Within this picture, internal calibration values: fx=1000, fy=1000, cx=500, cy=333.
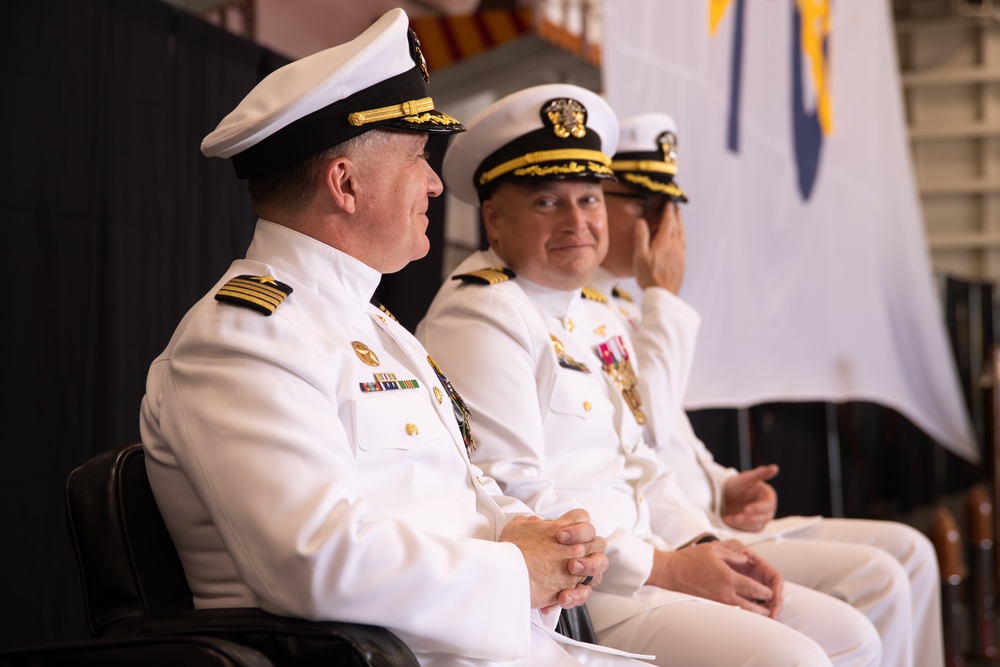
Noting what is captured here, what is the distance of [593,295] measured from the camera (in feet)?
7.42

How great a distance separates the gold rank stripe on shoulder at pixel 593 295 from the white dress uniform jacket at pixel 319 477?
3.00ft

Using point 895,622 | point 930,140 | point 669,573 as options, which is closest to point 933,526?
point 895,622

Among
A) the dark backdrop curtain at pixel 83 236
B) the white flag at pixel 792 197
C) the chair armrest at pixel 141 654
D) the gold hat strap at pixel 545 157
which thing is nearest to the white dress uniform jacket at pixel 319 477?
the chair armrest at pixel 141 654

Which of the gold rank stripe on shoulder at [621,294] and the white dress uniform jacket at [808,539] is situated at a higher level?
the gold rank stripe on shoulder at [621,294]

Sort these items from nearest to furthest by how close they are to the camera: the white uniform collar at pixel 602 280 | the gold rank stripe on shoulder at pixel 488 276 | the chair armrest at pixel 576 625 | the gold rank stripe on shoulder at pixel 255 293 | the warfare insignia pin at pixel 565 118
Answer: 1. the gold rank stripe on shoulder at pixel 255 293
2. the chair armrest at pixel 576 625
3. the gold rank stripe on shoulder at pixel 488 276
4. the warfare insignia pin at pixel 565 118
5. the white uniform collar at pixel 602 280

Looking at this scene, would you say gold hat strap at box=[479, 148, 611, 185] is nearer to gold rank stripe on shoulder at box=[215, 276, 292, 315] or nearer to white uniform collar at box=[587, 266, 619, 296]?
white uniform collar at box=[587, 266, 619, 296]

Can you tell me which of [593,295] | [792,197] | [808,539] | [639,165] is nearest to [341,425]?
[593,295]

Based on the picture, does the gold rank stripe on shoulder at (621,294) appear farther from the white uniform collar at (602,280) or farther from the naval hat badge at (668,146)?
the naval hat badge at (668,146)

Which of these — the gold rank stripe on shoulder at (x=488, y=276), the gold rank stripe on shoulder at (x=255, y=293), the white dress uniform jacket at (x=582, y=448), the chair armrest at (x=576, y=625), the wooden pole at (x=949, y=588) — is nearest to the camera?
the gold rank stripe on shoulder at (x=255, y=293)

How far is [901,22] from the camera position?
37.4ft

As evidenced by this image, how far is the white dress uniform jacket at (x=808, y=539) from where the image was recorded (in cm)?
220

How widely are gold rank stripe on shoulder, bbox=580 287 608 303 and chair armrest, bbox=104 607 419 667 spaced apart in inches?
49.1

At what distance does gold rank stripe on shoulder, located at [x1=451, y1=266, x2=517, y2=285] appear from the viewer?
6.11 feet

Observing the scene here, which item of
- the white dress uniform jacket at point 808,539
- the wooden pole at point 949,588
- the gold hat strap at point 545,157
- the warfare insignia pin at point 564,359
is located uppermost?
the gold hat strap at point 545,157
